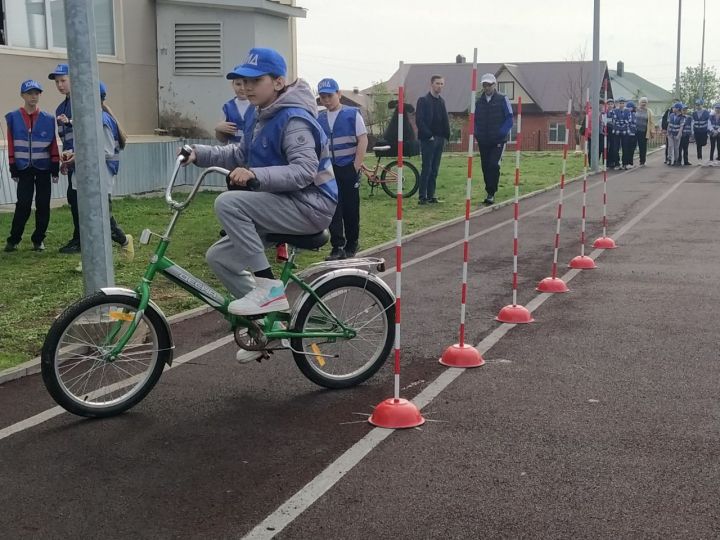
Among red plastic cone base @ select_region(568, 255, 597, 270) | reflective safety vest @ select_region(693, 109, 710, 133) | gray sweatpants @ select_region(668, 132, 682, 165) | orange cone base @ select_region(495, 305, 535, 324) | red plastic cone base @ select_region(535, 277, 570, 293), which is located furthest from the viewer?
reflective safety vest @ select_region(693, 109, 710, 133)

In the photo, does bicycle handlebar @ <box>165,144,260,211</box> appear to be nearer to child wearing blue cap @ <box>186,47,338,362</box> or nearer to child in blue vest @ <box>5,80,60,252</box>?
child wearing blue cap @ <box>186,47,338,362</box>

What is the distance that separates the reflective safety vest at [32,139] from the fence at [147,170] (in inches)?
208

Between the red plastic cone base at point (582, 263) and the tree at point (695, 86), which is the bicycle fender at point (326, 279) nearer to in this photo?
the red plastic cone base at point (582, 263)

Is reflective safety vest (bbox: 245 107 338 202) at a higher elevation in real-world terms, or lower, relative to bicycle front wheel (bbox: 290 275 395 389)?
higher

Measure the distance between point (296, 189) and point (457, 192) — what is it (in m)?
14.9

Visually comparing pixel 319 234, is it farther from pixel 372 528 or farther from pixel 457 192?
pixel 457 192

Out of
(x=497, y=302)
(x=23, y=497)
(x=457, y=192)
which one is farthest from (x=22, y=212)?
(x=457, y=192)

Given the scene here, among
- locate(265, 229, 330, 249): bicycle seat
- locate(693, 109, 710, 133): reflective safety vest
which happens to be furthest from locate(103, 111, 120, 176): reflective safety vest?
locate(693, 109, 710, 133): reflective safety vest

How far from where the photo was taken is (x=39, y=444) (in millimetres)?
5113

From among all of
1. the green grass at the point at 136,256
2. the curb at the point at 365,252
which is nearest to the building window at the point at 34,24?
the green grass at the point at 136,256

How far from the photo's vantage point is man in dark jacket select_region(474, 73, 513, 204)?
1667cm

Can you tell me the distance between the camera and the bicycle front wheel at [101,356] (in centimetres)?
530

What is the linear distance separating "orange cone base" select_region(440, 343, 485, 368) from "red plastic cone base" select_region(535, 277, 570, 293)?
2.79 meters

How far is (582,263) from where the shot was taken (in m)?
10.6
